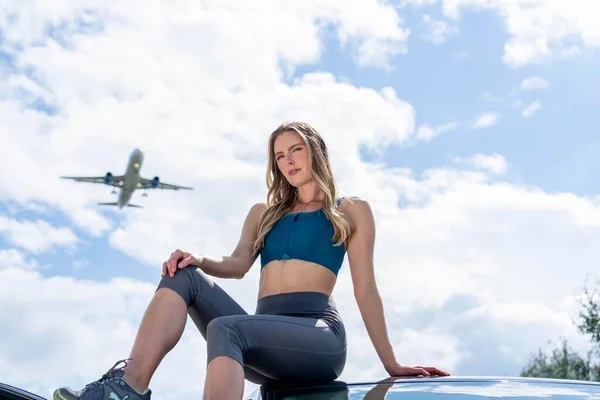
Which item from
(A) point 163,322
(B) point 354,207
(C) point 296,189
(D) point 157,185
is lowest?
(A) point 163,322

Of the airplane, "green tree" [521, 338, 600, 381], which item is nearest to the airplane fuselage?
the airplane

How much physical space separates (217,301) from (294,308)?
0.87ft

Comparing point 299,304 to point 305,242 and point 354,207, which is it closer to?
point 305,242

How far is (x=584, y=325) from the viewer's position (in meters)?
24.0

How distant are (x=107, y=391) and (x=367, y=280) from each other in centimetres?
106

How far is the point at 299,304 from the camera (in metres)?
2.82

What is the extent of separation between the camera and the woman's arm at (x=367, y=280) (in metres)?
2.97

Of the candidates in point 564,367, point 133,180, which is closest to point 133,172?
point 133,180

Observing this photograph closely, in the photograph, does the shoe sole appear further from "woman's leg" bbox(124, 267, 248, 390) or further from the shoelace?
"woman's leg" bbox(124, 267, 248, 390)

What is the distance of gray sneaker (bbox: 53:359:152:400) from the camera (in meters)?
2.38

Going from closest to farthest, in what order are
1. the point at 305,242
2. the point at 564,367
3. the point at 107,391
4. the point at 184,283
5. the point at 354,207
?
the point at 107,391 < the point at 184,283 < the point at 305,242 < the point at 354,207 < the point at 564,367

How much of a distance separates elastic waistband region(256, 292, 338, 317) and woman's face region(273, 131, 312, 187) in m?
0.53

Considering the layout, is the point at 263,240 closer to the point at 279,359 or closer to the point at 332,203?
the point at 332,203

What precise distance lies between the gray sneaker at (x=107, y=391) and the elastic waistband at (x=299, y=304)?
0.55 m
